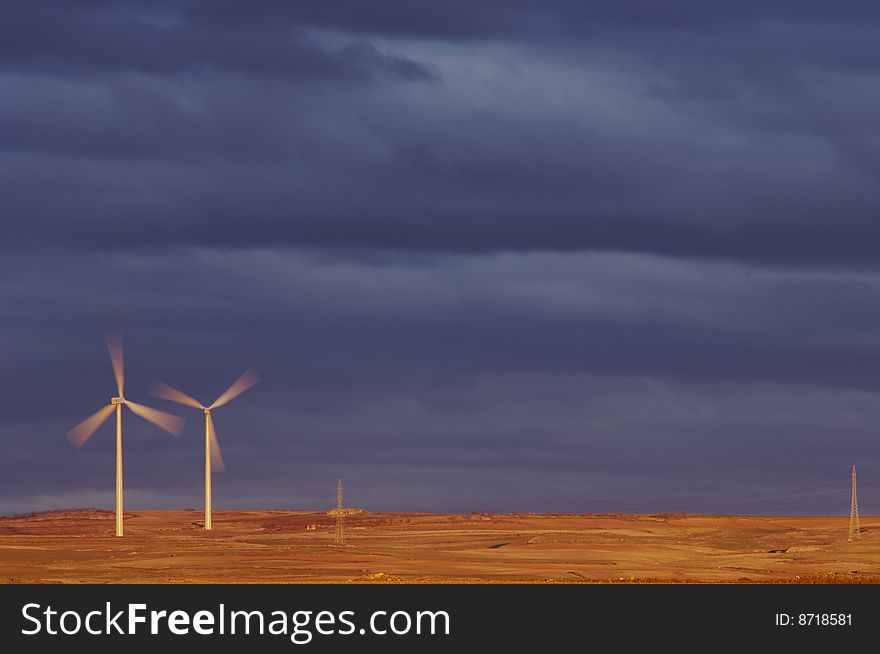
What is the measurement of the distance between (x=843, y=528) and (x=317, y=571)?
3618 inches

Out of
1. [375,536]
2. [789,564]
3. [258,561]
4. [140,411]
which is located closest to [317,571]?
[258,561]

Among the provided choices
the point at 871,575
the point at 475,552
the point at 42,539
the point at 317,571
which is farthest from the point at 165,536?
the point at 871,575

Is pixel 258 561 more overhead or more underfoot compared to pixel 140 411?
more underfoot

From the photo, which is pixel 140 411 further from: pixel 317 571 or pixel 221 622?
pixel 221 622

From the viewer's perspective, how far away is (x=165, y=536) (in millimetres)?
164375

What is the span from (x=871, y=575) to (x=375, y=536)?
73.5 metres

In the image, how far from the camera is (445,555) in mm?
130375

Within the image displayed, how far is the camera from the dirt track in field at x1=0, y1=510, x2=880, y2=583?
345 ft

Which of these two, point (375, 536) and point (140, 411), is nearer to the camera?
point (140, 411)

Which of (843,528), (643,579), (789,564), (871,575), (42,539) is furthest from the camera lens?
(843,528)

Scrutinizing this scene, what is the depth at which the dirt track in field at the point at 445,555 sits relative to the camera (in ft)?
345

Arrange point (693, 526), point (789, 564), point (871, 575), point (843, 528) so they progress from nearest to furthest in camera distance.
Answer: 1. point (871, 575)
2. point (789, 564)
3. point (843, 528)
4. point (693, 526)

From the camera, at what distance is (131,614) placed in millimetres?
57562

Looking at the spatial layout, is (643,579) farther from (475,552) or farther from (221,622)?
(221,622)
